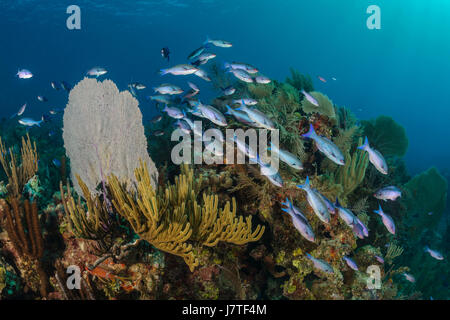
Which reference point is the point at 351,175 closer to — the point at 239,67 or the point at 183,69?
the point at 239,67

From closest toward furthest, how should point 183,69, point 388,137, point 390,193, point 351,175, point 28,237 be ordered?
point 28,237 < point 390,193 < point 351,175 < point 183,69 < point 388,137

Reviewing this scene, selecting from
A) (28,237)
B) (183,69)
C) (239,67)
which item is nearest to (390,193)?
(239,67)

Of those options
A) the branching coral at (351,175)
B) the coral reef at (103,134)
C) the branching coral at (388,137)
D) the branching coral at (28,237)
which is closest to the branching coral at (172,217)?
the coral reef at (103,134)

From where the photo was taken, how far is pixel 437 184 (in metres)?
8.83

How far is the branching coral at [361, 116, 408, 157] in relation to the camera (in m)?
7.57

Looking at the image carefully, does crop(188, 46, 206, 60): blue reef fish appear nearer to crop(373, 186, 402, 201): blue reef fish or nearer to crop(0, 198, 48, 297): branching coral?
crop(0, 198, 48, 297): branching coral

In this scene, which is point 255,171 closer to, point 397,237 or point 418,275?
point 397,237

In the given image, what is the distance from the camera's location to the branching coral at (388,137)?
7.57 meters

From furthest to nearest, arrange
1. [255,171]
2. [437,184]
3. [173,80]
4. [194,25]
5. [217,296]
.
Answer: 1. [173,80]
2. [194,25]
3. [437,184]
4. [255,171]
5. [217,296]

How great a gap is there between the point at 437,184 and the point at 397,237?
12.7 ft

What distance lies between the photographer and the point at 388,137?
25.2 feet

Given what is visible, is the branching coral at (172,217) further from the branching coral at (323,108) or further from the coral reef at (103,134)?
the branching coral at (323,108)

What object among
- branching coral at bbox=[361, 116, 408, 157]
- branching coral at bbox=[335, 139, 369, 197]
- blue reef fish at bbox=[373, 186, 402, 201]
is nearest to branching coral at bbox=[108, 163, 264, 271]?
blue reef fish at bbox=[373, 186, 402, 201]

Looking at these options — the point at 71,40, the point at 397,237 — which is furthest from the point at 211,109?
the point at 71,40
